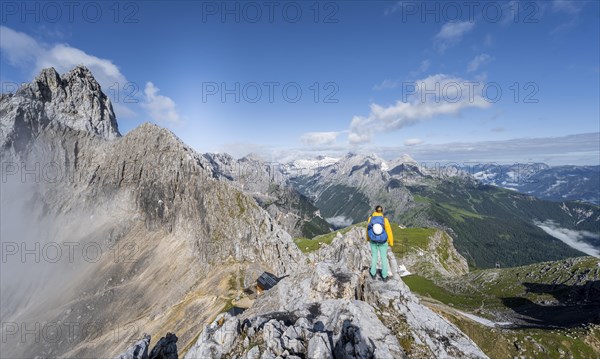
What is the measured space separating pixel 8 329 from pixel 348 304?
5092 inches

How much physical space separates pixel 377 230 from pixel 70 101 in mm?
184353

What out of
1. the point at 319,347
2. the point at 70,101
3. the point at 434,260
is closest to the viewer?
the point at 319,347

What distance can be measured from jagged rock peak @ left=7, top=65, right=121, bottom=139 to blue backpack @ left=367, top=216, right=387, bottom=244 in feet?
563

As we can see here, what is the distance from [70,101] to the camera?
155750mm

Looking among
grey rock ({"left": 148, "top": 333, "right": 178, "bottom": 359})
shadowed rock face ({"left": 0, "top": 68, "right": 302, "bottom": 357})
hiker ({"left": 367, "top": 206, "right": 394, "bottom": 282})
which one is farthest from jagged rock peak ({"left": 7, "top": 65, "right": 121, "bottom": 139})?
hiker ({"left": 367, "top": 206, "right": 394, "bottom": 282})

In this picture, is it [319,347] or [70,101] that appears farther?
[70,101]

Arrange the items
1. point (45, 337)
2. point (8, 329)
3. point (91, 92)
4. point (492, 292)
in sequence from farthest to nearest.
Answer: point (91, 92) < point (492, 292) < point (8, 329) < point (45, 337)

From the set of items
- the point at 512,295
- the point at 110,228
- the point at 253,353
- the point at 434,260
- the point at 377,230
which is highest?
the point at 377,230

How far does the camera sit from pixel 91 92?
164750 mm

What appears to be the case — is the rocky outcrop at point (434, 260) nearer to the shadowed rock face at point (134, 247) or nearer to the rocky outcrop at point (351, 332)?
the shadowed rock face at point (134, 247)

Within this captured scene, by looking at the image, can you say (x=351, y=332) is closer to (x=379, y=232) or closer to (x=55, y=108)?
(x=379, y=232)

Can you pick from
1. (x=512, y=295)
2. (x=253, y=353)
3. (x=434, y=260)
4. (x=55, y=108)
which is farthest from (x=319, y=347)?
(x=55, y=108)

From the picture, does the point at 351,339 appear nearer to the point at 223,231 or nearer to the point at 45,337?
the point at 223,231

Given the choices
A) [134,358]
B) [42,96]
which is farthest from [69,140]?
[134,358]
